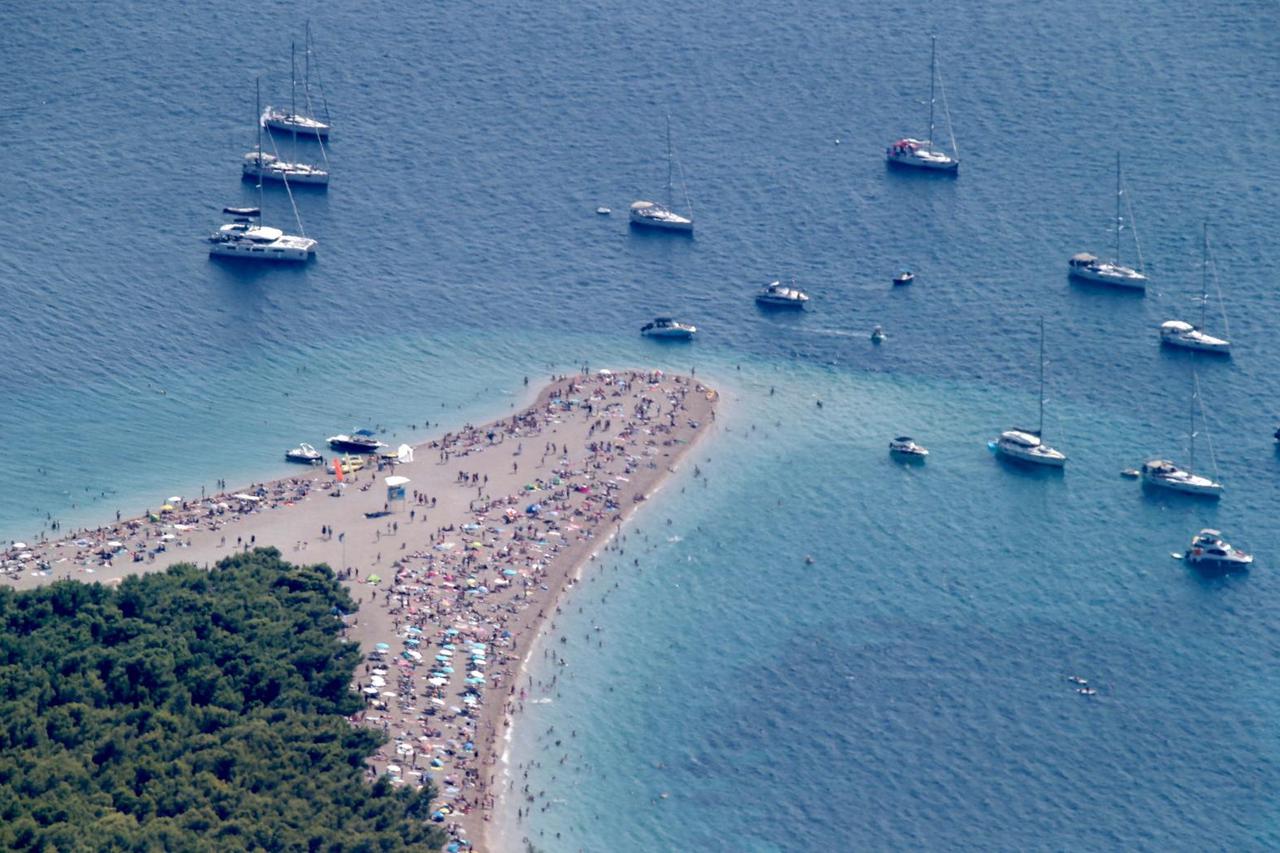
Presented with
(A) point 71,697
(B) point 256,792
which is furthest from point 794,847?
(A) point 71,697

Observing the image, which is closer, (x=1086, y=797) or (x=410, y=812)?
(x=410, y=812)

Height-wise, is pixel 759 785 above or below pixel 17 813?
above

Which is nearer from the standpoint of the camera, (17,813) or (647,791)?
(17,813)

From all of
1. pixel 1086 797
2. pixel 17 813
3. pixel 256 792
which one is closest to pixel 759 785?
pixel 1086 797

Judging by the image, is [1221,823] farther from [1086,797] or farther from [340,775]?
[340,775]

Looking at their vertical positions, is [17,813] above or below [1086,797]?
below

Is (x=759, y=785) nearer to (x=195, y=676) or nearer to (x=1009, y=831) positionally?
(x=1009, y=831)
